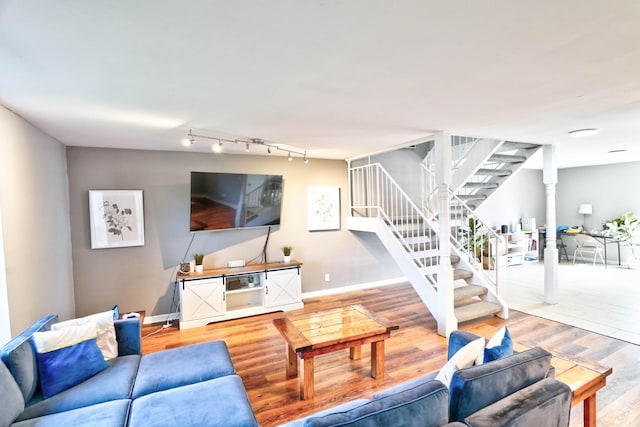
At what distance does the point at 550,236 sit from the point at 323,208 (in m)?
3.51

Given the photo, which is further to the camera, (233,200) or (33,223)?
(233,200)

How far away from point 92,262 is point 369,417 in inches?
166

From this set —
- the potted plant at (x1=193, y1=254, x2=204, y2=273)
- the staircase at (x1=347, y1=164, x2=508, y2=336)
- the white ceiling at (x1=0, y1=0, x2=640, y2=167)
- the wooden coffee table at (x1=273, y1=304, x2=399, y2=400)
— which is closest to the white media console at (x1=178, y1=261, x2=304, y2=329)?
the potted plant at (x1=193, y1=254, x2=204, y2=273)

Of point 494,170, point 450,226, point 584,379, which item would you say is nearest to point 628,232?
point 494,170

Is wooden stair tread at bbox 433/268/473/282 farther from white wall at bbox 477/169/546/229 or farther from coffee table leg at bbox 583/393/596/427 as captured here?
white wall at bbox 477/169/546/229

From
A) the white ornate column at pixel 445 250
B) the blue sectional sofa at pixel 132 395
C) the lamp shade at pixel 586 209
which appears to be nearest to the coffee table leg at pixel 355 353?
the white ornate column at pixel 445 250

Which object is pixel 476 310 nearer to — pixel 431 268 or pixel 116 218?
pixel 431 268

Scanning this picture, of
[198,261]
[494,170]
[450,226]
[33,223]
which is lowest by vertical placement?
[198,261]

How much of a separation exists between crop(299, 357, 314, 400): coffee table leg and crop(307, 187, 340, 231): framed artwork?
2965 millimetres

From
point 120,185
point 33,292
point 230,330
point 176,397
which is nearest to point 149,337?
point 230,330

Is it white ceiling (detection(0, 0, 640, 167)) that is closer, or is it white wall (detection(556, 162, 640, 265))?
white ceiling (detection(0, 0, 640, 167))

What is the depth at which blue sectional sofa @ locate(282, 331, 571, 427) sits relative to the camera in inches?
46.4

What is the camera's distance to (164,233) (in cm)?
436

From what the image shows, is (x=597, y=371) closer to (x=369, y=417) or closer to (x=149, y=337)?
(x=369, y=417)
